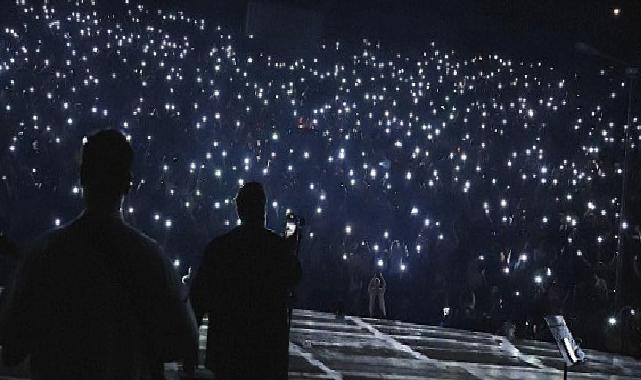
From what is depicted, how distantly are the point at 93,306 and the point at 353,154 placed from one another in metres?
20.0

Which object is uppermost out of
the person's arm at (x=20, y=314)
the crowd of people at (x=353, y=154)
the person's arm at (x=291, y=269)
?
the crowd of people at (x=353, y=154)

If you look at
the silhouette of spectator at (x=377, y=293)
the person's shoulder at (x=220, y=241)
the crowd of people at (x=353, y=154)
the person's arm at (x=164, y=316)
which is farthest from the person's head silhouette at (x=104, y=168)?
the silhouette of spectator at (x=377, y=293)

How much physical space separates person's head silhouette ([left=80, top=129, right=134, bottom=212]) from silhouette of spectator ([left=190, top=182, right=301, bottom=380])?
68.4 inches

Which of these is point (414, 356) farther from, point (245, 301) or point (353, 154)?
point (353, 154)

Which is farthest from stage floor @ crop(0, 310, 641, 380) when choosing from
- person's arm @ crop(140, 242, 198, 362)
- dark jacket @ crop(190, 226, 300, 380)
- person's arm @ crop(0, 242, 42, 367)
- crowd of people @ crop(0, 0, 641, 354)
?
person's arm @ crop(140, 242, 198, 362)

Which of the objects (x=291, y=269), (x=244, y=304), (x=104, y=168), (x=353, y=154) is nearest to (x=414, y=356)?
(x=291, y=269)

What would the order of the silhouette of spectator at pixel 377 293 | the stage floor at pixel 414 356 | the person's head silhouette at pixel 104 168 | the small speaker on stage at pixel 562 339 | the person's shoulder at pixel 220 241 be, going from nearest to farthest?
1. the person's head silhouette at pixel 104 168
2. the person's shoulder at pixel 220 241
3. the small speaker on stage at pixel 562 339
4. the stage floor at pixel 414 356
5. the silhouette of spectator at pixel 377 293

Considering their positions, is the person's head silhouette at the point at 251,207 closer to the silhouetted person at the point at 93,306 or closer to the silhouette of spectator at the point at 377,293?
the silhouetted person at the point at 93,306

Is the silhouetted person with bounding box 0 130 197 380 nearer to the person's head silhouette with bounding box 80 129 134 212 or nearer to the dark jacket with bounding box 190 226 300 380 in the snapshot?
the person's head silhouette with bounding box 80 129 134 212

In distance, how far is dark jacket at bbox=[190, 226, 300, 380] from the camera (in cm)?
413

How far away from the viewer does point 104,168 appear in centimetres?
251

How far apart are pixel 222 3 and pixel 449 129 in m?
11.1

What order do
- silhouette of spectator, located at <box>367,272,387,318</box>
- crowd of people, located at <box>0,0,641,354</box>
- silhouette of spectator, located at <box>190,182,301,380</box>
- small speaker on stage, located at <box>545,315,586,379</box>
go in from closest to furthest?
silhouette of spectator, located at <box>190,182,301,380</box>
small speaker on stage, located at <box>545,315,586,379</box>
silhouette of spectator, located at <box>367,272,387,318</box>
crowd of people, located at <box>0,0,641,354</box>

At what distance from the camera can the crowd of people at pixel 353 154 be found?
59.8ft
